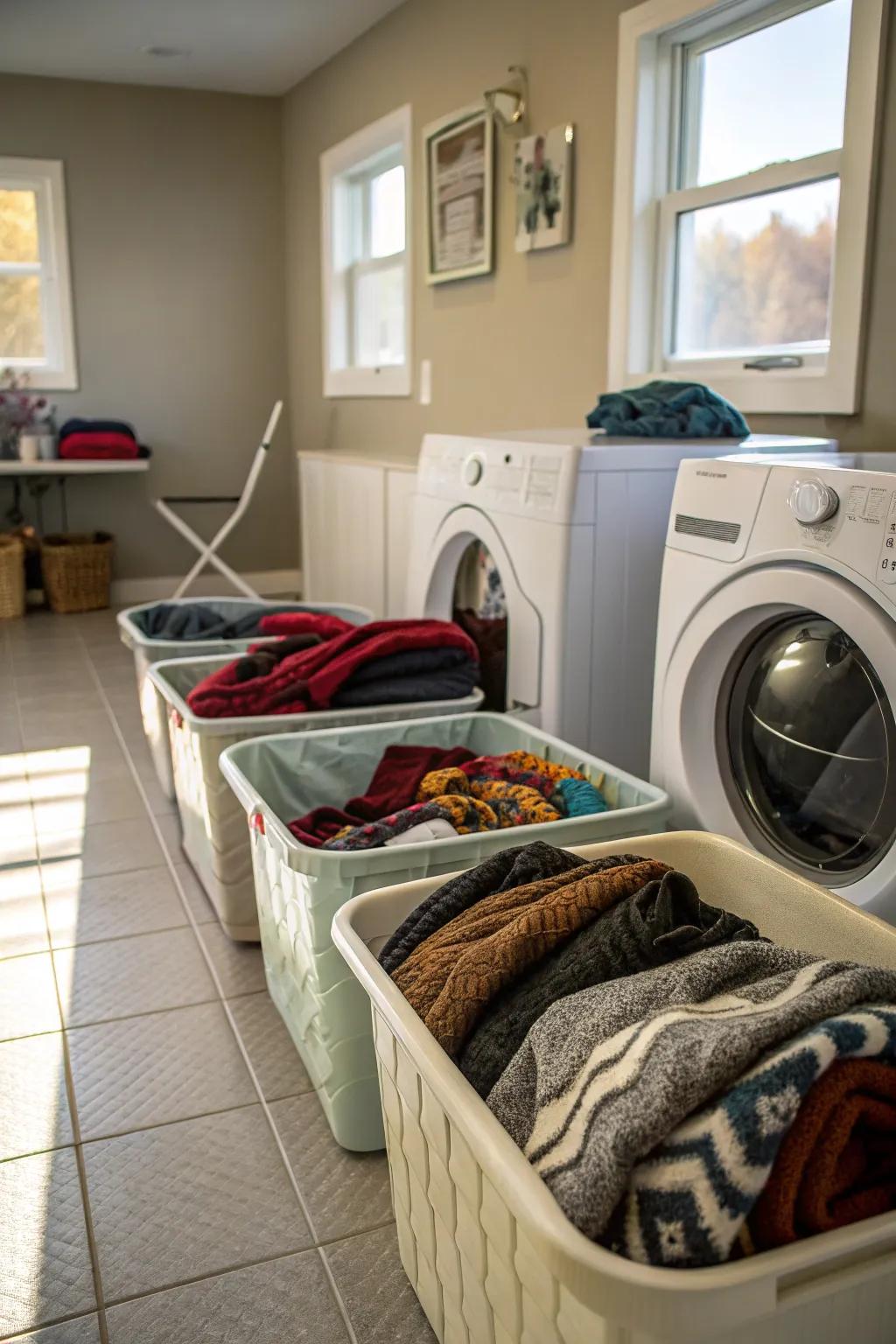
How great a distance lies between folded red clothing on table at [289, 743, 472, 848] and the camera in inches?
65.3

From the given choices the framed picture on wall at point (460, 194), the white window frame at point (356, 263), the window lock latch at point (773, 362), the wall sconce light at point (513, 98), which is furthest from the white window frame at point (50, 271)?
the window lock latch at point (773, 362)

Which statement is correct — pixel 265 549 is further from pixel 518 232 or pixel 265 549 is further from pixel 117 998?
pixel 117 998

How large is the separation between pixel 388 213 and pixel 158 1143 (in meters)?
3.88

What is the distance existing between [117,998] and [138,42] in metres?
3.99

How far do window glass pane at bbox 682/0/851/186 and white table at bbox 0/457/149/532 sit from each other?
2.99 m

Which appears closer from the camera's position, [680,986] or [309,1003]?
[680,986]

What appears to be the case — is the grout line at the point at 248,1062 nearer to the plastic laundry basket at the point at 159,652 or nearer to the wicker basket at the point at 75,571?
the plastic laundry basket at the point at 159,652

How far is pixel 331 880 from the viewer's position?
132 centimetres

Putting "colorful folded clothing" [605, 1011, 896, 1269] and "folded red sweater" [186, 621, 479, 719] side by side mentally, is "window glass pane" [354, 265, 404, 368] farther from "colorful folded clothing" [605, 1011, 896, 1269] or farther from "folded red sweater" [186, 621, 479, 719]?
"colorful folded clothing" [605, 1011, 896, 1269]

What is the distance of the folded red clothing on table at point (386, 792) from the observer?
1.66m

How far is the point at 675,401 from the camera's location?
2.14 metres

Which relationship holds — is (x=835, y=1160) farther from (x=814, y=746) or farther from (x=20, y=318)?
(x=20, y=318)

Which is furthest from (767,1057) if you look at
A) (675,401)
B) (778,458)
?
(675,401)

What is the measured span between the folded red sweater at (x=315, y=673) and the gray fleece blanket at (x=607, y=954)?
108cm
